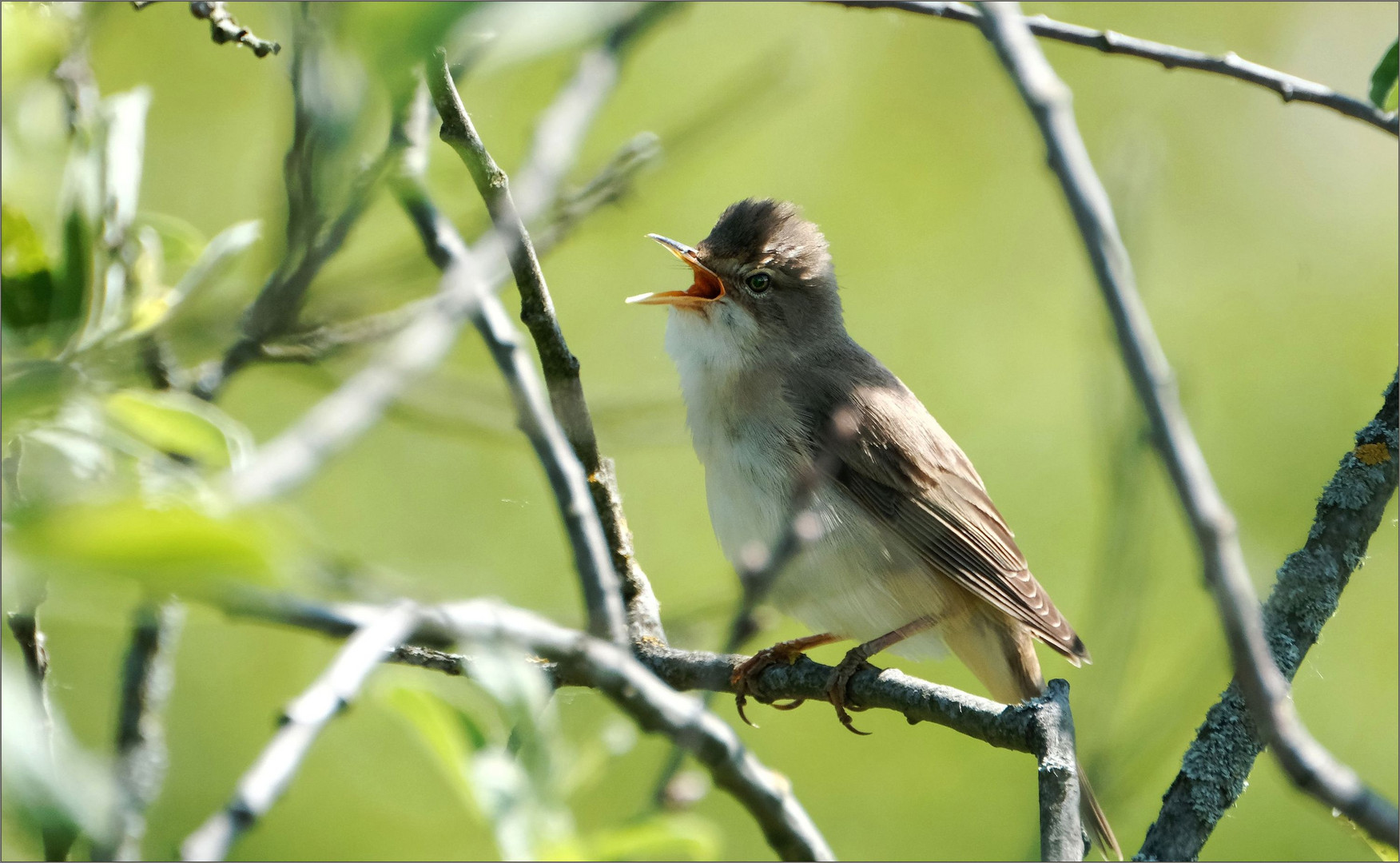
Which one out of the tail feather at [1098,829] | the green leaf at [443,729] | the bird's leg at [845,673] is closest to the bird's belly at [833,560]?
the bird's leg at [845,673]

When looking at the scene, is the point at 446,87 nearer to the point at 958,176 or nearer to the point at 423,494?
the point at 423,494

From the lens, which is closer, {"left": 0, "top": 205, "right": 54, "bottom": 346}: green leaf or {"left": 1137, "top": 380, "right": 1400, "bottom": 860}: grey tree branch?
{"left": 0, "top": 205, "right": 54, "bottom": 346}: green leaf

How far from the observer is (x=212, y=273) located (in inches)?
81.7

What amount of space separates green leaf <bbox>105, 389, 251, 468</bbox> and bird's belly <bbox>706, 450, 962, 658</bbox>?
84.8 inches

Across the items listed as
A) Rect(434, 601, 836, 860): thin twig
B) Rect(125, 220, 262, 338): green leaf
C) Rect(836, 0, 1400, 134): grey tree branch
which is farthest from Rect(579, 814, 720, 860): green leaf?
Rect(836, 0, 1400, 134): grey tree branch

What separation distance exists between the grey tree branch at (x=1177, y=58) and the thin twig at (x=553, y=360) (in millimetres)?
762

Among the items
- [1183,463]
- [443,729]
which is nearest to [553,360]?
[443,729]

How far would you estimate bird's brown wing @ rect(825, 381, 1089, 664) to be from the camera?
11.5 ft

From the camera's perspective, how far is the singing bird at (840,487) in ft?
11.3

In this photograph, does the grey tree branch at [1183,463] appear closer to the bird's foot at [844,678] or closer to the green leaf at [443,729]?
the green leaf at [443,729]

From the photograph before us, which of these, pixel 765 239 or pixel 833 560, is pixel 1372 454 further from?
pixel 765 239

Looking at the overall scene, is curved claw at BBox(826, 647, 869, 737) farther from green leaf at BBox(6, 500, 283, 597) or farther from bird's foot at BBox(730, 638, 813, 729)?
green leaf at BBox(6, 500, 283, 597)

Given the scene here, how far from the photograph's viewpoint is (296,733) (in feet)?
3.54

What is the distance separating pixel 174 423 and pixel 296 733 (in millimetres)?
387
